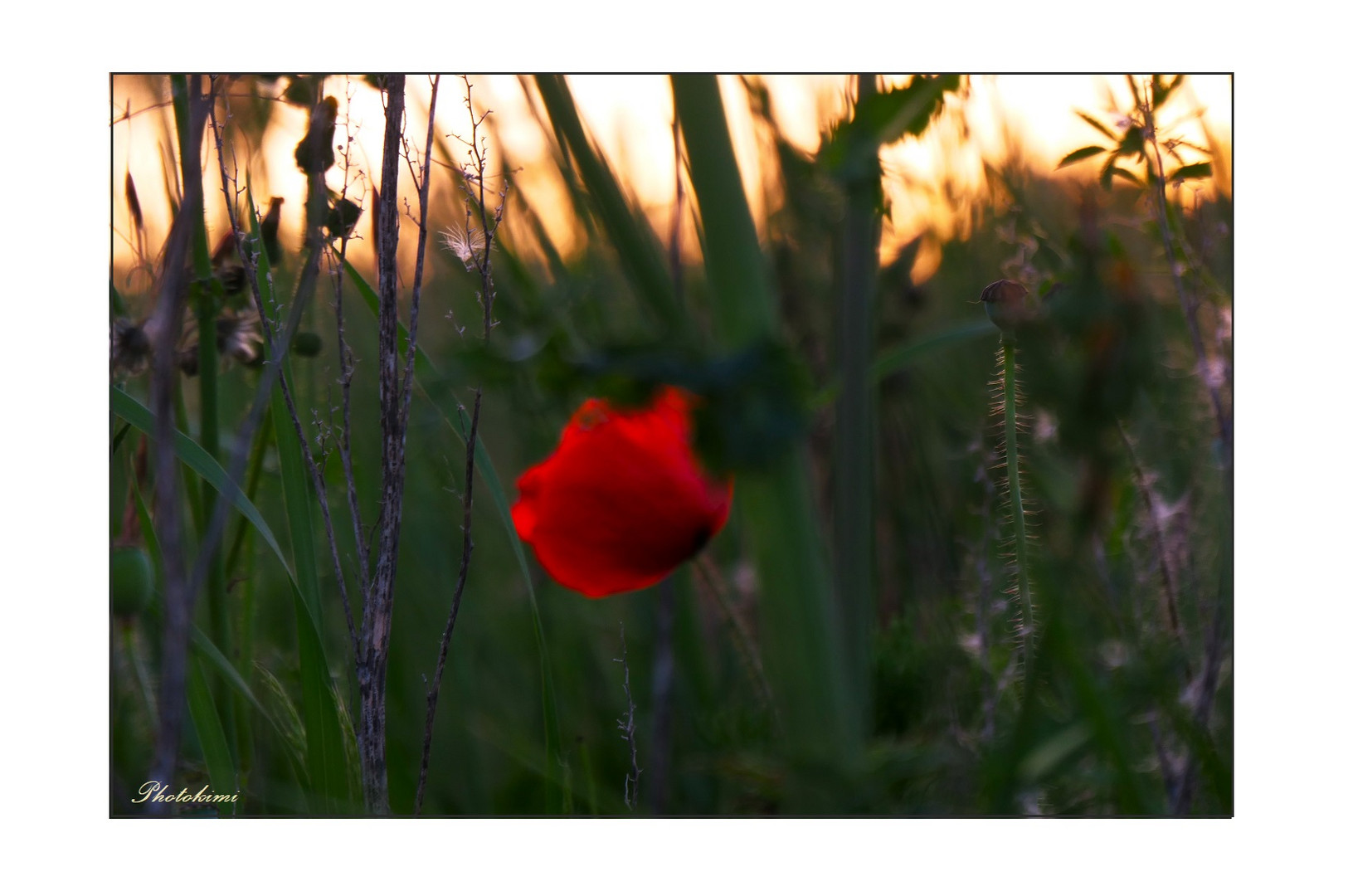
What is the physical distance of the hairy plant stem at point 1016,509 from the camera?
0.65m

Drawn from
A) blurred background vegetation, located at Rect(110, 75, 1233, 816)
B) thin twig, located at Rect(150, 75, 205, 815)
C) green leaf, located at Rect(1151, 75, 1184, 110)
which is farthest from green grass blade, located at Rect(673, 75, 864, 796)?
green leaf, located at Rect(1151, 75, 1184, 110)

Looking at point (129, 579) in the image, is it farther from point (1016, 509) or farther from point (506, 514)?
point (1016, 509)

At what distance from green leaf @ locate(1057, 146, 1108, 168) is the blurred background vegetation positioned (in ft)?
0.05

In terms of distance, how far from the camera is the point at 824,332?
0.84m

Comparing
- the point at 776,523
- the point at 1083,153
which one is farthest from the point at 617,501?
the point at 1083,153

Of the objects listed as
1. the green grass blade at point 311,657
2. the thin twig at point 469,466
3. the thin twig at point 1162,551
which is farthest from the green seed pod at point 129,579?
the thin twig at point 1162,551

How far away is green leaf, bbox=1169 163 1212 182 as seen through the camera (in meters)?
0.76

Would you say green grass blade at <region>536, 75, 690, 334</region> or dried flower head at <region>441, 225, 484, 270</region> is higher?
dried flower head at <region>441, 225, 484, 270</region>

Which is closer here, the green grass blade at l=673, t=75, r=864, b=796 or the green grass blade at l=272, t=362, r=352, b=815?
the green grass blade at l=673, t=75, r=864, b=796

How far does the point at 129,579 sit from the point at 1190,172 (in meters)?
0.82

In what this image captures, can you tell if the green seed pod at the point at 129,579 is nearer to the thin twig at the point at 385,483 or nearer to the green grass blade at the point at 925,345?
the thin twig at the point at 385,483

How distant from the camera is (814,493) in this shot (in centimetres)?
68

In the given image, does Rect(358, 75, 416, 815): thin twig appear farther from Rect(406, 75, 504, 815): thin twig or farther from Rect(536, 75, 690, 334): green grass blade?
Rect(536, 75, 690, 334): green grass blade

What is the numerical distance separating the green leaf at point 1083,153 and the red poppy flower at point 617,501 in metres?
0.39
